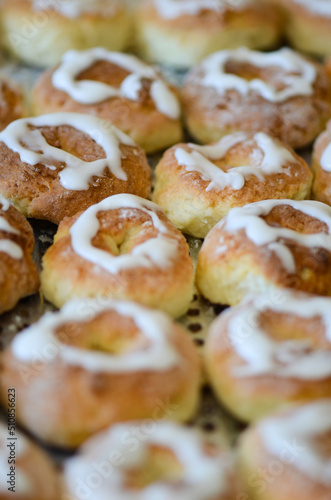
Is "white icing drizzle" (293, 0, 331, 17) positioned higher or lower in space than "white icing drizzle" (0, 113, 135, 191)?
higher

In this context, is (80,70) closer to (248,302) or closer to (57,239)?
(57,239)

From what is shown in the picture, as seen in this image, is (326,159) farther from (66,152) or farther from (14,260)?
(14,260)

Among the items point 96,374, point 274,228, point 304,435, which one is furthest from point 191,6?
point 304,435

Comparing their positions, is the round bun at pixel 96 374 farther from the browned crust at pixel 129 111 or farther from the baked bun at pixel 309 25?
the baked bun at pixel 309 25

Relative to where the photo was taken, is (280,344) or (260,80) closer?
(280,344)

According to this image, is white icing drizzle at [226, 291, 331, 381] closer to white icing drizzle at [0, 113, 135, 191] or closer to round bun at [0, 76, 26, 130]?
white icing drizzle at [0, 113, 135, 191]

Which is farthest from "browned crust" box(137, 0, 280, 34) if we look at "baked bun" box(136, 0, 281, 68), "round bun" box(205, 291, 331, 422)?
"round bun" box(205, 291, 331, 422)

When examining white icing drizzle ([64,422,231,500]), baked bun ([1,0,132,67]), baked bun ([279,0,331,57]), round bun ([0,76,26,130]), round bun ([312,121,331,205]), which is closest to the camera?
white icing drizzle ([64,422,231,500])
